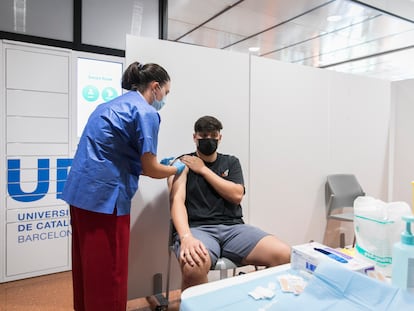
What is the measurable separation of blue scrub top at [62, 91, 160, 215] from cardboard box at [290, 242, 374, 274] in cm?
77

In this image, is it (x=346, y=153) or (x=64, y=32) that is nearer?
(x=64, y=32)

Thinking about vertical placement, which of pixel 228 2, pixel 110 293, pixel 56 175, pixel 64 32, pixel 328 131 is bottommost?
pixel 110 293

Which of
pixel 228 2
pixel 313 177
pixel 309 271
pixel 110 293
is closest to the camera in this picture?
pixel 309 271

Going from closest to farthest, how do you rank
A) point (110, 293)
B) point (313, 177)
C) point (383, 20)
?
1. point (110, 293)
2. point (313, 177)
3. point (383, 20)

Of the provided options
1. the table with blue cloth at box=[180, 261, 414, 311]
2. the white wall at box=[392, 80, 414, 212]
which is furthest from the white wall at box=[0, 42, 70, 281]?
the white wall at box=[392, 80, 414, 212]

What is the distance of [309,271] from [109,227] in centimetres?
87

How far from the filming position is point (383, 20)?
4082mm

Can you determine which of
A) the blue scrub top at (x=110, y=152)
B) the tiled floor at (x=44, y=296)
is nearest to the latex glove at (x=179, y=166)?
the blue scrub top at (x=110, y=152)

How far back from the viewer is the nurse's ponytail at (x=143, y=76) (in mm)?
1553

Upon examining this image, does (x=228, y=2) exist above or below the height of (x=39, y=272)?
above

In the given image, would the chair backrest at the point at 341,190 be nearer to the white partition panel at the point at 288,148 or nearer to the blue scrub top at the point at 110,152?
the white partition panel at the point at 288,148

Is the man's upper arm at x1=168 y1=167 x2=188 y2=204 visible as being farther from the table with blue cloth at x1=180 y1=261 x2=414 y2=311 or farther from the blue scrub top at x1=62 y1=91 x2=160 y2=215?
the table with blue cloth at x1=180 y1=261 x2=414 y2=311

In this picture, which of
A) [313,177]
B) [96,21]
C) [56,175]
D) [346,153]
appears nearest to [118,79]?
[96,21]

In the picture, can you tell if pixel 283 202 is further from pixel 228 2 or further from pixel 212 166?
pixel 228 2
